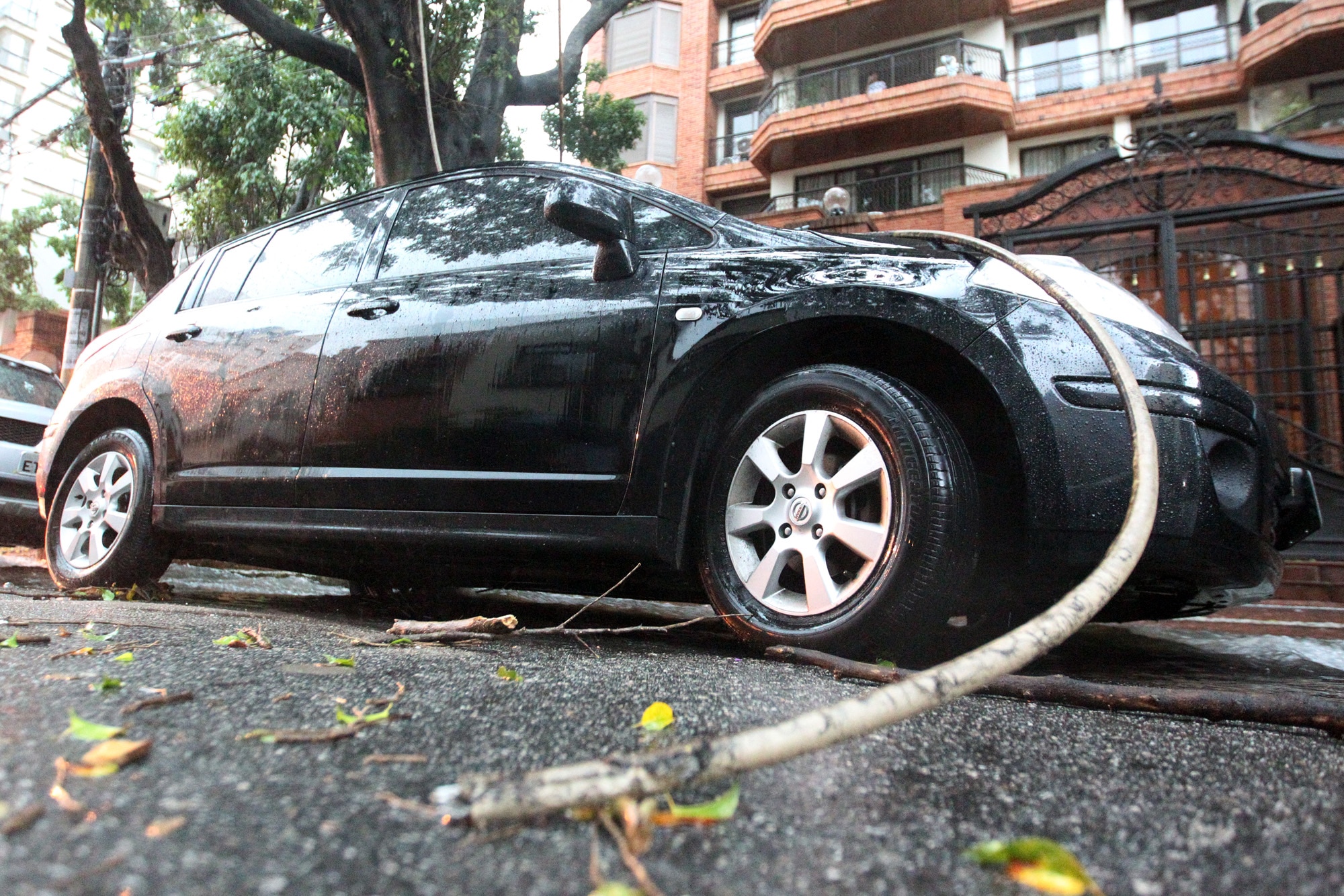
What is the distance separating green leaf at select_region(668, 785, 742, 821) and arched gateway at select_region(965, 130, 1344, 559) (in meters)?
5.84

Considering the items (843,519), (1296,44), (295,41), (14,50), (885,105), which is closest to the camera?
(843,519)

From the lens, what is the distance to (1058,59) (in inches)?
651

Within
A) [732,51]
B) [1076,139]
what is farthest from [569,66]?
[732,51]

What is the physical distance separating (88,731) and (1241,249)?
7.00m

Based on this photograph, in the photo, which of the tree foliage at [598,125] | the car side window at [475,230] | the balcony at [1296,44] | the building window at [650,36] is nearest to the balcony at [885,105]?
the balcony at [1296,44]

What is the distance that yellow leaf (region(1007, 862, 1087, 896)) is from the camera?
2.45 feet

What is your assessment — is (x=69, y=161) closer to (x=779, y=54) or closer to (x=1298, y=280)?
(x=779, y=54)

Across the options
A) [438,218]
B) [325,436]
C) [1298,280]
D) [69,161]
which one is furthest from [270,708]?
[69,161]

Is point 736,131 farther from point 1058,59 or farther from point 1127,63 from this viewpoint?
point 1127,63

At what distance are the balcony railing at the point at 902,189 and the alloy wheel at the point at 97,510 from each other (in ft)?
46.8

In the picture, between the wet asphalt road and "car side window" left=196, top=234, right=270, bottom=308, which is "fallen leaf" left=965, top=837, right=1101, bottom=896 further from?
"car side window" left=196, top=234, right=270, bottom=308

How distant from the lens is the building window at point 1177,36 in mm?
15328

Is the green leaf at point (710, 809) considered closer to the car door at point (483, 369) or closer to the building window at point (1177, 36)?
the car door at point (483, 369)

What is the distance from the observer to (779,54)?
60.0 ft
